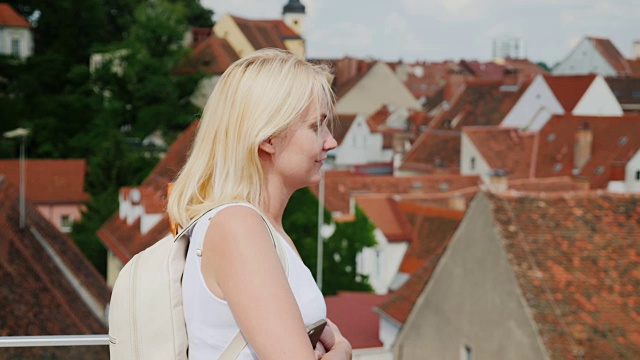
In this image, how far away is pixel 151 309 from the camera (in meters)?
0.71

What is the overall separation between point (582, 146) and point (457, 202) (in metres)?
5.28

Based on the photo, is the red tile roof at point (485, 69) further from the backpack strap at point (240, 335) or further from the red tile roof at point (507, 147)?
the backpack strap at point (240, 335)

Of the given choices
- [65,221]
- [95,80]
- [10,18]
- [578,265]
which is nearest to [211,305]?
[578,265]

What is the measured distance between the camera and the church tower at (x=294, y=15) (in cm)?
3122

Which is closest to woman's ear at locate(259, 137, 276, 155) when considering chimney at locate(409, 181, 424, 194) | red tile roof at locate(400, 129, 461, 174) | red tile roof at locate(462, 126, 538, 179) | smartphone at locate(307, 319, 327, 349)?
smartphone at locate(307, 319, 327, 349)

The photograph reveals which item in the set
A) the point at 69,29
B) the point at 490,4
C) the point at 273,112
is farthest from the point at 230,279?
the point at 490,4

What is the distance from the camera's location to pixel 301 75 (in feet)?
2.46

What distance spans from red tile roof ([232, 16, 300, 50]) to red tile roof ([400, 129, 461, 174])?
422 centimetres

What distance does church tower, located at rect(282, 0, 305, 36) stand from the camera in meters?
31.2

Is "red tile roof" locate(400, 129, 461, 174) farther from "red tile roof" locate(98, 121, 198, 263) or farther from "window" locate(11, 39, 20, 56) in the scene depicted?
"red tile roof" locate(98, 121, 198, 263)

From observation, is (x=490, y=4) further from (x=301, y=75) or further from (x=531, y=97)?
(x=301, y=75)

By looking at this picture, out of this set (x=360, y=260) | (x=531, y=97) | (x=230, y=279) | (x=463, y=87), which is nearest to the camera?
(x=230, y=279)

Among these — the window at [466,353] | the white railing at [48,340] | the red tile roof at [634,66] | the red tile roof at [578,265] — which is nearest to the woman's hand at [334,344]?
the white railing at [48,340]

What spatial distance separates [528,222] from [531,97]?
22514 mm
